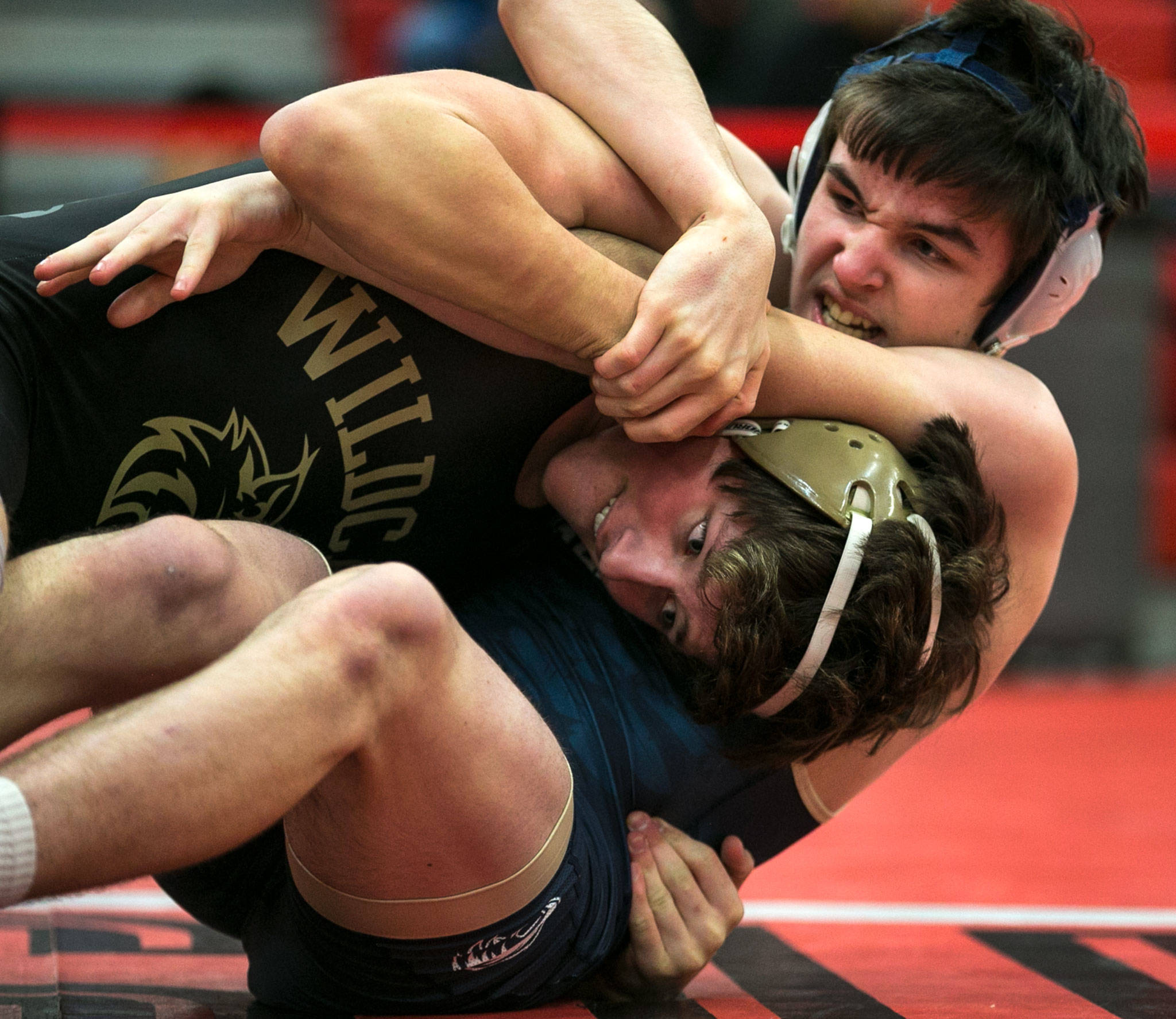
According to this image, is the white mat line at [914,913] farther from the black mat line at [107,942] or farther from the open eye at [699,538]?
the open eye at [699,538]

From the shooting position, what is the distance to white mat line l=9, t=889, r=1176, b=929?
254 cm

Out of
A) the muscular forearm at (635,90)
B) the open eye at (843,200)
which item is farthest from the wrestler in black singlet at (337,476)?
the open eye at (843,200)

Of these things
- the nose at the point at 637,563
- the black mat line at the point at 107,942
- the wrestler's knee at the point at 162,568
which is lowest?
the black mat line at the point at 107,942

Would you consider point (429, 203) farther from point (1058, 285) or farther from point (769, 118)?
point (769, 118)

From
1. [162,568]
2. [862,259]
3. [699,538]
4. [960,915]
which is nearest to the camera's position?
[162,568]

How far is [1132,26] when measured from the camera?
307 inches

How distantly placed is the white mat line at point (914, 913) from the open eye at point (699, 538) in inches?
34.2

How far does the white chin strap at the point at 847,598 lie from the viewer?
1.94m

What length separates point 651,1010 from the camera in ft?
6.53

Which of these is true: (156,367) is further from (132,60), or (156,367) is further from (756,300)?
(132,60)

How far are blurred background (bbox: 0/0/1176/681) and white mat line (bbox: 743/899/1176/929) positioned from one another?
2.76m

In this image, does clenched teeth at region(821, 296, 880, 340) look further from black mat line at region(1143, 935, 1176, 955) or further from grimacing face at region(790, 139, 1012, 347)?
black mat line at region(1143, 935, 1176, 955)

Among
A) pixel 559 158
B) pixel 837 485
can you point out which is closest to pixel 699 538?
pixel 837 485

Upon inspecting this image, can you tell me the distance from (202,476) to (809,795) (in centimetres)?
99
